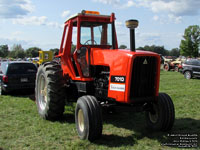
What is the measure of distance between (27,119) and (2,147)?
192cm

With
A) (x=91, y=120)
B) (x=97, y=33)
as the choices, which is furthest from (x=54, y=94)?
(x=97, y=33)

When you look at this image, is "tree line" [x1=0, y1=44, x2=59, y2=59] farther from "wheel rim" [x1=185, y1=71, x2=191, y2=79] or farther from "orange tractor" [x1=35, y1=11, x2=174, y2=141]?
"orange tractor" [x1=35, y1=11, x2=174, y2=141]

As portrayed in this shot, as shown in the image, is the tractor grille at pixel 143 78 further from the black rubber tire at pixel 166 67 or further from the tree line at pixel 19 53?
the tree line at pixel 19 53

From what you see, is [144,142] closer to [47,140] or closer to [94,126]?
[94,126]

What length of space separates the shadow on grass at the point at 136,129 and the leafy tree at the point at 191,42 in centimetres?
4949

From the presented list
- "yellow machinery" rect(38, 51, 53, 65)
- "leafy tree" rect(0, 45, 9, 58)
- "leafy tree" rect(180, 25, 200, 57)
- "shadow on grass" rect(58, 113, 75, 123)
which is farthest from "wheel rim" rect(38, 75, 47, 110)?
"leafy tree" rect(0, 45, 9, 58)

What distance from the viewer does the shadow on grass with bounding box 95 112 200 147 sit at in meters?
4.59

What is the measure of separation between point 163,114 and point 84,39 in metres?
2.60

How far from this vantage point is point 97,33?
604cm

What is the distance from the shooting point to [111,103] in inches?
202

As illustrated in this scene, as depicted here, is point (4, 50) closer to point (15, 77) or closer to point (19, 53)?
point (19, 53)

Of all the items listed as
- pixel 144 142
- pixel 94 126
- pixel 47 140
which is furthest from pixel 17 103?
pixel 144 142

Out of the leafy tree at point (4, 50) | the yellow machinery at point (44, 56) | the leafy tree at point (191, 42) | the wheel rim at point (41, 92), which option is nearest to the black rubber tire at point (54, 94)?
the wheel rim at point (41, 92)

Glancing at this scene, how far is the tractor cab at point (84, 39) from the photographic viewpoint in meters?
5.58
